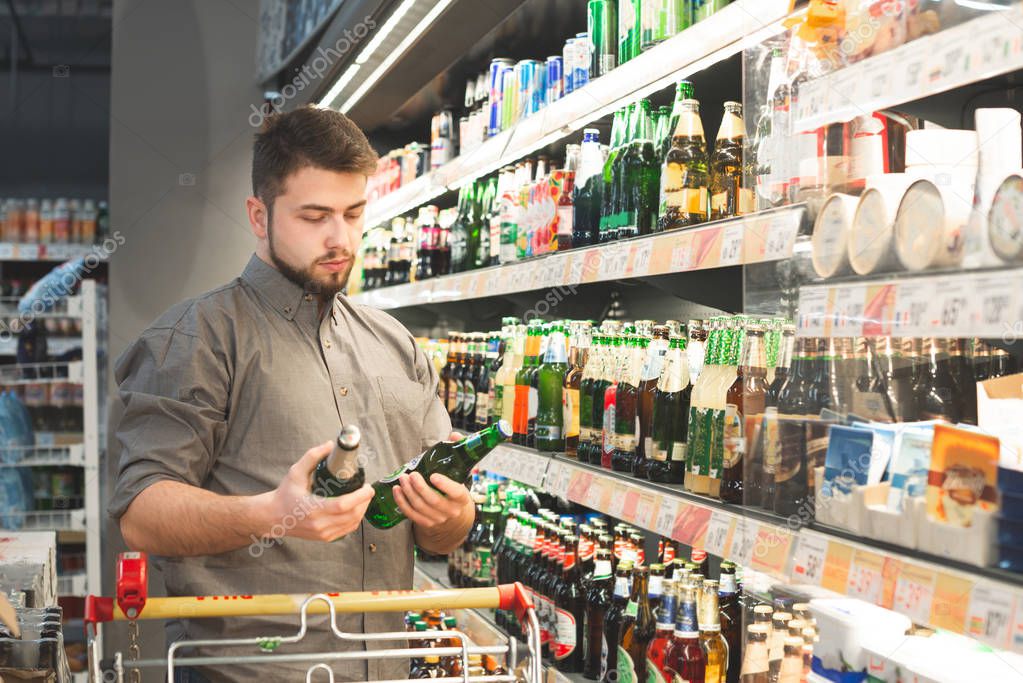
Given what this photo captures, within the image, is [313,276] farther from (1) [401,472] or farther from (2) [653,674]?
(2) [653,674]

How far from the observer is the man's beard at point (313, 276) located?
6.72 feet

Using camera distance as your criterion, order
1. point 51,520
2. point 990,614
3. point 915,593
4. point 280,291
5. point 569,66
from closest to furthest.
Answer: point 990,614
point 915,593
point 280,291
point 569,66
point 51,520

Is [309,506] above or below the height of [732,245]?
below

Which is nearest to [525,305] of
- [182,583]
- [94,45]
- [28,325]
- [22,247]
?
[182,583]

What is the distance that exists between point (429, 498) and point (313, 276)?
1.72ft

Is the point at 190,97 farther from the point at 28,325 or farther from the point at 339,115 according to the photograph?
the point at 339,115

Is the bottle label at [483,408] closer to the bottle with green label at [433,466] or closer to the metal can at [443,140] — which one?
the metal can at [443,140]

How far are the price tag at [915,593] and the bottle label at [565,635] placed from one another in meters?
1.70

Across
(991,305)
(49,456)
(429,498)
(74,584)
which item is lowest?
(74,584)

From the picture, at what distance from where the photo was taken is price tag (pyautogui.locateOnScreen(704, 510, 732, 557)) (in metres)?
1.85

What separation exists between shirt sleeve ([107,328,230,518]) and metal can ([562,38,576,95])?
4.91ft

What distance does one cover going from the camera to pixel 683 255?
6.91 ft

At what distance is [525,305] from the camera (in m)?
4.14

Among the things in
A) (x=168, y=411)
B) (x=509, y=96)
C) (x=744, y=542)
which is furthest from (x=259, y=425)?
(x=509, y=96)
